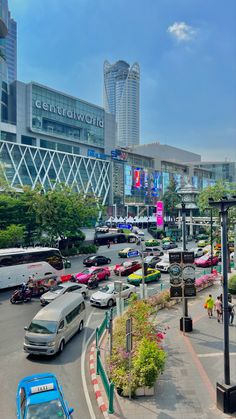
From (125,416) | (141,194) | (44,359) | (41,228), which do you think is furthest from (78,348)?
(141,194)

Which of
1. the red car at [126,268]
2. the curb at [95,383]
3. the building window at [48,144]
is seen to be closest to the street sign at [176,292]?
the curb at [95,383]

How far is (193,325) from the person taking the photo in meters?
18.2

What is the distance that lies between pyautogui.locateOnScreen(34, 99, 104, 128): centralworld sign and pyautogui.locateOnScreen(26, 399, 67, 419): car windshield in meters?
81.8

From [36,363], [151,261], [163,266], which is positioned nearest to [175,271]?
[36,363]

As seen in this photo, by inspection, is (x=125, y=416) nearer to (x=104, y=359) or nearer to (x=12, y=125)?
(x=104, y=359)

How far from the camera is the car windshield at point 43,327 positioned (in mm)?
14289

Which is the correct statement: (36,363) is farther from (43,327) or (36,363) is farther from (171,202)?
(171,202)

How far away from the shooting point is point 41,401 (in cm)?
846

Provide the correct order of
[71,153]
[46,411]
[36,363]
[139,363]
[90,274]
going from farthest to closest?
[71,153] → [90,274] → [36,363] → [139,363] → [46,411]

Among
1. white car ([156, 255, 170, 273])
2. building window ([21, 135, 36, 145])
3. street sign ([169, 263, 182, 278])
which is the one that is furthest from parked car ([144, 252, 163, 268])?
building window ([21, 135, 36, 145])

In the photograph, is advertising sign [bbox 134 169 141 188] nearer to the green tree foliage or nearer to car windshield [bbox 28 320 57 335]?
the green tree foliage

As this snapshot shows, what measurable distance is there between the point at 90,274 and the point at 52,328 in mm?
14836

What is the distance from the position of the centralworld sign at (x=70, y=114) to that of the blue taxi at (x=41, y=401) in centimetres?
8100

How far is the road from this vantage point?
10.7 meters
